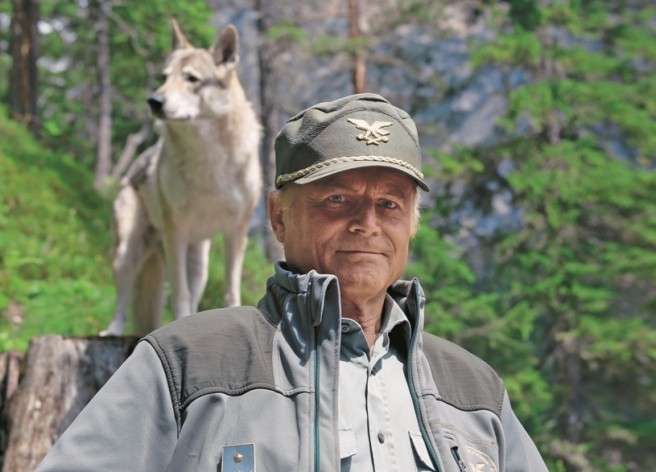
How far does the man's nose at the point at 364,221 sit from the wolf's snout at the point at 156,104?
390 centimetres

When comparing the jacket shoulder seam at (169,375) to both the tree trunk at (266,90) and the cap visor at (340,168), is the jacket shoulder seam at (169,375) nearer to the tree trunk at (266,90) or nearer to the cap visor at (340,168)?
the cap visor at (340,168)

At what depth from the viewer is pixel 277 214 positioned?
2570 mm

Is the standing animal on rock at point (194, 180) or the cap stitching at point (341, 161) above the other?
the standing animal on rock at point (194, 180)

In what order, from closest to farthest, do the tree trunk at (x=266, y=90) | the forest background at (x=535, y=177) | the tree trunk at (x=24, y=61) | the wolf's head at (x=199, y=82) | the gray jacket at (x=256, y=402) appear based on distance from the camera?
the gray jacket at (x=256, y=402), the wolf's head at (x=199, y=82), the tree trunk at (x=24, y=61), the forest background at (x=535, y=177), the tree trunk at (x=266, y=90)

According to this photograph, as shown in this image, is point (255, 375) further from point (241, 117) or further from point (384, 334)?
point (241, 117)

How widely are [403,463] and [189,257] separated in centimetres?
456

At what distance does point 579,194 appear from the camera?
16844 mm

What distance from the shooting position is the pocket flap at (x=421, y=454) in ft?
7.36

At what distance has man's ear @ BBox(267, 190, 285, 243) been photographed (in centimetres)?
255

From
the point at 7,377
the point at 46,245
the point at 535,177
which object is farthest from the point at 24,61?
the point at 7,377

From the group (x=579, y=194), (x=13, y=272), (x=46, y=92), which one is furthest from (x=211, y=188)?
(x=46, y=92)

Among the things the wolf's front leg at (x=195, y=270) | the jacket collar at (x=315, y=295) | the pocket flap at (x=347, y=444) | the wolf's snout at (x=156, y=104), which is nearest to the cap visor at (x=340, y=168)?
the jacket collar at (x=315, y=295)

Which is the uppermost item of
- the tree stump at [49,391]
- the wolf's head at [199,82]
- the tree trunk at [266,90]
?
the tree trunk at [266,90]

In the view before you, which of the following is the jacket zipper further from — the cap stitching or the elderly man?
the cap stitching
